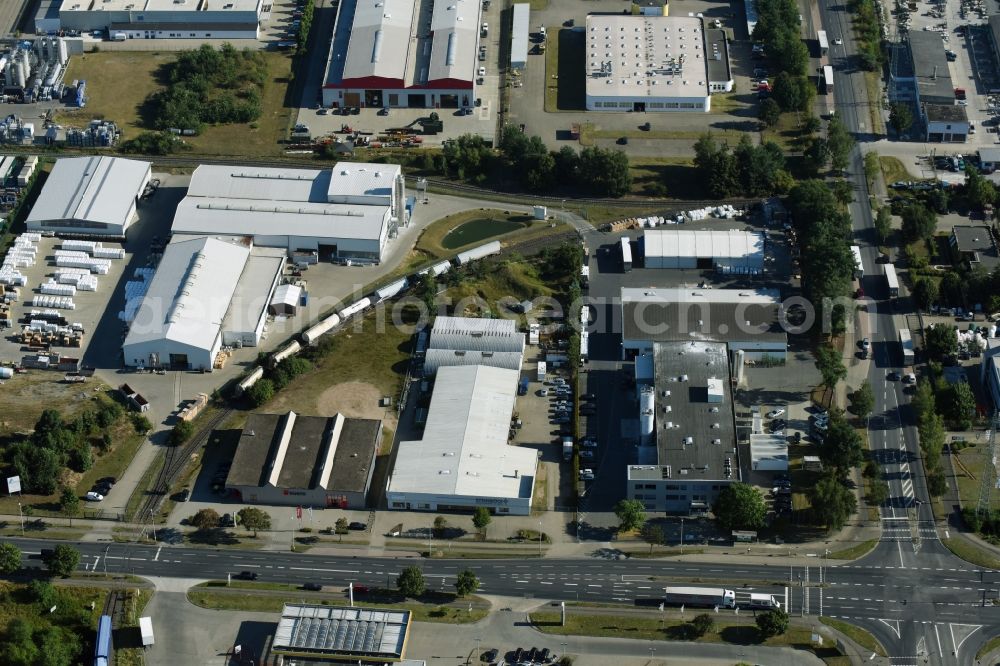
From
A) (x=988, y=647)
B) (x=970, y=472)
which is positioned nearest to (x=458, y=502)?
(x=988, y=647)

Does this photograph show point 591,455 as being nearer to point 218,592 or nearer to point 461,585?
point 461,585

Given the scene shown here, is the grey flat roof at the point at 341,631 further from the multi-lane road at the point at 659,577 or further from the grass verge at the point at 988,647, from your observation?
the grass verge at the point at 988,647

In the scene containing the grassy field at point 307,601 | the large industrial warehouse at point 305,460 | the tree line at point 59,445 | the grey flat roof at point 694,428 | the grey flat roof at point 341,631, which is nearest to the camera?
the grey flat roof at point 341,631

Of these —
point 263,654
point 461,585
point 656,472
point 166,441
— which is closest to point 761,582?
point 656,472

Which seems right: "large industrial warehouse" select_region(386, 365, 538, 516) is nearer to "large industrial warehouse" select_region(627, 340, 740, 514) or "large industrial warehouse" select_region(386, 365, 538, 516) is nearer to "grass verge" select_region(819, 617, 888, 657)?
"large industrial warehouse" select_region(627, 340, 740, 514)

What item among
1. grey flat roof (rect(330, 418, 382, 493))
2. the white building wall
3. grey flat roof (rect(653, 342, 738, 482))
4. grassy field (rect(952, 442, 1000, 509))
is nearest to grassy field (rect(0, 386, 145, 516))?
grey flat roof (rect(330, 418, 382, 493))

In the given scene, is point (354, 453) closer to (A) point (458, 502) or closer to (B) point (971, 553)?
(A) point (458, 502)

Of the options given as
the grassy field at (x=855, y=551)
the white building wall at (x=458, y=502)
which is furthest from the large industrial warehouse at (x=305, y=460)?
the grassy field at (x=855, y=551)
